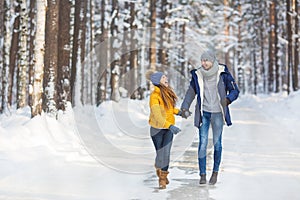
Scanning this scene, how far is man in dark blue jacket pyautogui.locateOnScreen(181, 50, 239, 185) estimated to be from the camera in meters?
7.10

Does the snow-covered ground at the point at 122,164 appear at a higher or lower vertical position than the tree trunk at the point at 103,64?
lower

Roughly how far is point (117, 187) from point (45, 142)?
328cm

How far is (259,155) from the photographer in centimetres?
973

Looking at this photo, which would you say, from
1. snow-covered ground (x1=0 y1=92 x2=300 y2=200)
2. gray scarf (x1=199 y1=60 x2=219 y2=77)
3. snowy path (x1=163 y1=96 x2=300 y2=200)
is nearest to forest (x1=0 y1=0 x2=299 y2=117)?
snow-covered ground (x1=0 y1=92 x2=300 y2=200)

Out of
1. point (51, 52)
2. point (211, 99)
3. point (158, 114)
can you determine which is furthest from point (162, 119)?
point (51, 52)

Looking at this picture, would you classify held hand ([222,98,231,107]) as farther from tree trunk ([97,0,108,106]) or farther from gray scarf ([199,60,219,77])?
tree trunk ([97,0,108,106])

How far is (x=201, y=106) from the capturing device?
7.23m

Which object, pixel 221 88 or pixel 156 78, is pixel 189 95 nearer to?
pixel 221 88

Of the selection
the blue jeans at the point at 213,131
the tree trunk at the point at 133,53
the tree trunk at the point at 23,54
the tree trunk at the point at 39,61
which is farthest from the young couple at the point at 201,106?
the tree trunk at the point at 133,53

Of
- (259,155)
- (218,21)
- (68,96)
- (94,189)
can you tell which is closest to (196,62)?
(218,21)

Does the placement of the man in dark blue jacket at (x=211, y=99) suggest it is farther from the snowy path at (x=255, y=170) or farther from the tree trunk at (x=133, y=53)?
the tree trunk at (x=133, y=53)

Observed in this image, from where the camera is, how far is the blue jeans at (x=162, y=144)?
7086 mm

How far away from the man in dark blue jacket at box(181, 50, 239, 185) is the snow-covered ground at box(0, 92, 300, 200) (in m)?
0.51

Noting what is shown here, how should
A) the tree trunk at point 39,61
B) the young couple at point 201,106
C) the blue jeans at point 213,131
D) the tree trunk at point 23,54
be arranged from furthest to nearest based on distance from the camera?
the tree trunk at point 23,54 → the tree trunk at point 39,61 → the blue jeans at point 213,131 → the young couple at point 201,106
